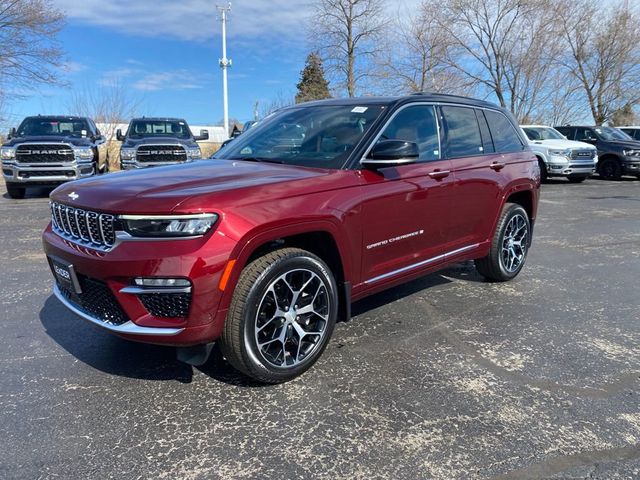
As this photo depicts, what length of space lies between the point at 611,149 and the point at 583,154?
3.00 metres

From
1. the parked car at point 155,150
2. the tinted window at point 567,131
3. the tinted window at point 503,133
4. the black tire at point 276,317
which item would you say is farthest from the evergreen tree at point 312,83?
the black tire at point 276,317

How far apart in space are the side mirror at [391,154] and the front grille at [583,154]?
594 inches

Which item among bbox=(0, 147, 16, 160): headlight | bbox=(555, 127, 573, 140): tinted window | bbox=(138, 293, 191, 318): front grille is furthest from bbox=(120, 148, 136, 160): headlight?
bbox=(555, 127, 573, 140): tinted window

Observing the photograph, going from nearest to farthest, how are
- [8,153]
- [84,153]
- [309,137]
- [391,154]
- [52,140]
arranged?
[391,154], [309,137], [8,153], [52,140], [84,153]

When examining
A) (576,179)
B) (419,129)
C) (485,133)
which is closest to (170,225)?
(419,129)

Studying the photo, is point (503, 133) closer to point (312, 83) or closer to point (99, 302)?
point (99, 302)

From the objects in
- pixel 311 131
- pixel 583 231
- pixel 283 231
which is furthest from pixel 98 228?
pixel 583 231

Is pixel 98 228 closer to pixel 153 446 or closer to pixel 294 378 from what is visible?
pixel 153 446

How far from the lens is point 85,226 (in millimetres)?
2930

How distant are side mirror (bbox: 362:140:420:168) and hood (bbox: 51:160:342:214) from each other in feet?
1.17

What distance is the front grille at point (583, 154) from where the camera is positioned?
1633 cm

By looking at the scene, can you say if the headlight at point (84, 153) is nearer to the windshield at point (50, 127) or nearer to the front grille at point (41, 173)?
the front grille at point (41, 173)

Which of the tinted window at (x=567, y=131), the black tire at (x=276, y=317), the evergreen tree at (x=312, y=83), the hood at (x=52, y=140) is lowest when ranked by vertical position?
the black tire at (x=276, y=317)

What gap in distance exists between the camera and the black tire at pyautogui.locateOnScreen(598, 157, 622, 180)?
18.6 m
